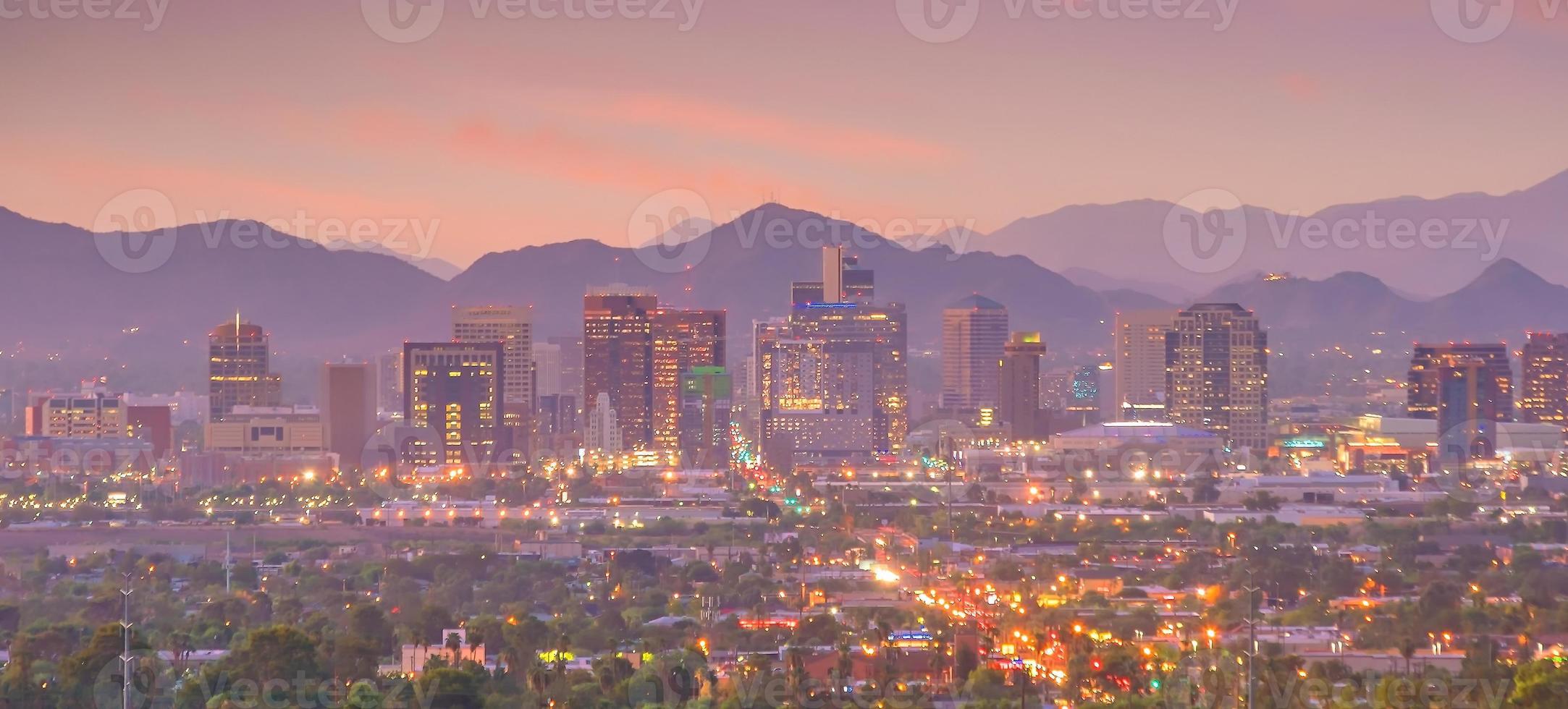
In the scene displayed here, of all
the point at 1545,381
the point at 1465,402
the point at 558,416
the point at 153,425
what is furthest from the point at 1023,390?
the point at 153,425

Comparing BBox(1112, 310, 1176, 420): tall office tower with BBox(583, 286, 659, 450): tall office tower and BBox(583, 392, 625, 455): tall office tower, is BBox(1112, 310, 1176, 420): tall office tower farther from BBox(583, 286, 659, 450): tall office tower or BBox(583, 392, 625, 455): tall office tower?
BBox(583, 392, 625, 455): tall office tower

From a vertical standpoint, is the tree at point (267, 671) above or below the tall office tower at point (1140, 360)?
below

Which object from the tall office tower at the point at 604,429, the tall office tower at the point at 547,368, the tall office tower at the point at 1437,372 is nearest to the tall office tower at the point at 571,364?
the tall office tower at the point at 547,368

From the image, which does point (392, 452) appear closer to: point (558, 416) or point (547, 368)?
point (558, 416)

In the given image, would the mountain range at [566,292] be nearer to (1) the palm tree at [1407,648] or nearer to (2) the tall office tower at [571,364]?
(2) the tall office tower at [571,364]

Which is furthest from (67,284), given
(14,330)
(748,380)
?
(748,380)

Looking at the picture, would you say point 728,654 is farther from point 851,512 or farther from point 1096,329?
point 1096,329

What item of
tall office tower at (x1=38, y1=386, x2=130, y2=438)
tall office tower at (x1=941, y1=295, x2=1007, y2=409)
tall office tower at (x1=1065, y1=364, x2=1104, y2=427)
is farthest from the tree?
tall office tower at (x1=941, y1=295, x2=1007, y2=409)
